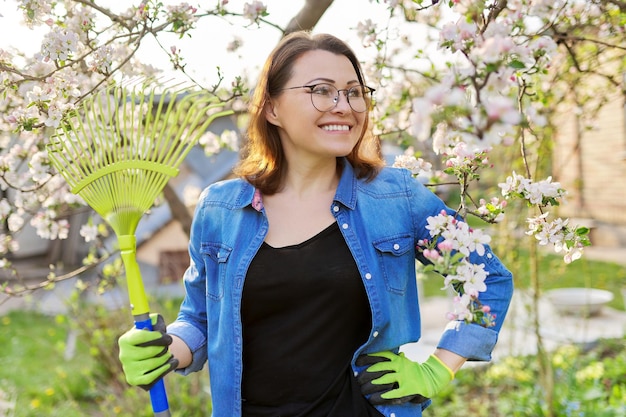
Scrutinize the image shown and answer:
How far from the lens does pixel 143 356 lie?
61.7 inches

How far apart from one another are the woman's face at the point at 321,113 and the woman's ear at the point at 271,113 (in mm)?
77

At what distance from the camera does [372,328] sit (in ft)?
5.24

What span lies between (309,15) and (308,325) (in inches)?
46.8

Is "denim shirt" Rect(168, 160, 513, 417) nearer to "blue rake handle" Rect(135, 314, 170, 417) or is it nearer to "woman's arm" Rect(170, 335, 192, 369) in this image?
"woman's arm" Rect(170, 335, 192, 369)

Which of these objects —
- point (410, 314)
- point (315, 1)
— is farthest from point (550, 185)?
point (315, 1)

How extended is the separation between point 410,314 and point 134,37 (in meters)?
1.26

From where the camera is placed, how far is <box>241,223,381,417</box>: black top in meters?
1.62

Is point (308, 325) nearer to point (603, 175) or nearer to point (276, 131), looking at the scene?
point (276, 131)

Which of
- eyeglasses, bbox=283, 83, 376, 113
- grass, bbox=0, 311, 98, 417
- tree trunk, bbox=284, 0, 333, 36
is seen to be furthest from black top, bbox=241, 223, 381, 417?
grass, bbox=0, 311, 98, 417

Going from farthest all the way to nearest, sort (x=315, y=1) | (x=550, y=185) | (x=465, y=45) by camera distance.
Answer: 1. (x=315, y=1)
2. (x=550, y=185)
3. (x=465, y=45)

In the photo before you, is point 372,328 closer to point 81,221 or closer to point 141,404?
point 141,404

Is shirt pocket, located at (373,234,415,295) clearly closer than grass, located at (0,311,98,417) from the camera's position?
Yes

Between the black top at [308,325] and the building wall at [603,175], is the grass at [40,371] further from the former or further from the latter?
the building wall at [603,175]

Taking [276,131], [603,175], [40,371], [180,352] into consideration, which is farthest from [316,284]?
[603,175]
